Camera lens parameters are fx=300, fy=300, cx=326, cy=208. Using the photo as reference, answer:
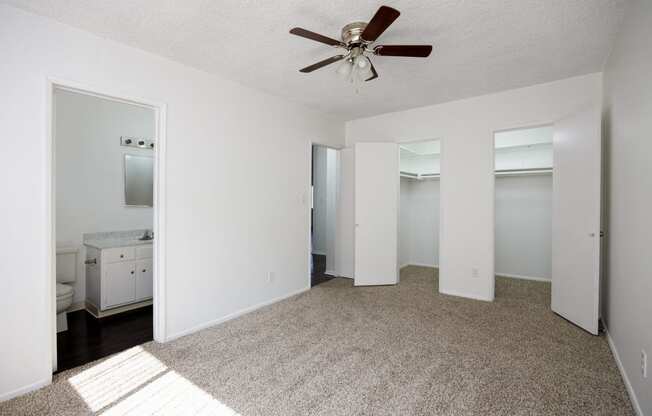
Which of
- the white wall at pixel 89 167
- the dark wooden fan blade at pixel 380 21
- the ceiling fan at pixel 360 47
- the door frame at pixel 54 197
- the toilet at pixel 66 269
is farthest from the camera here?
the white wall at pixel 89 167

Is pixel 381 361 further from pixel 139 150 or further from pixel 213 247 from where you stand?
pixel 139 150

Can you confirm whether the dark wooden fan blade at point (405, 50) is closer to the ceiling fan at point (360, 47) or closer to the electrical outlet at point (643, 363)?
the ceiling fan at point (360, 47)

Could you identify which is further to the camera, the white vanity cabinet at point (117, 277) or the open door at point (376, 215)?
the open door at point (376, 215)

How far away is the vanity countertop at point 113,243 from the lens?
3223 millimetres

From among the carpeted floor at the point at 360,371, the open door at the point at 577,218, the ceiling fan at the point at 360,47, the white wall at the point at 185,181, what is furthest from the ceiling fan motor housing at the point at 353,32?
the carpeted floor at the point at 360,371

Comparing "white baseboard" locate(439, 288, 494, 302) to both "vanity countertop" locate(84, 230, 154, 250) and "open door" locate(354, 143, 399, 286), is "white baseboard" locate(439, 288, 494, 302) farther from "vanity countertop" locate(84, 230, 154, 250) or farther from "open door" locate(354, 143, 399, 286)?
"vanity countertop" locate(84, 230, 154, 250)

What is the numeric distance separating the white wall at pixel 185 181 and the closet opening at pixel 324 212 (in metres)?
0.82

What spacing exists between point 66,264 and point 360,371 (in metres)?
3.27

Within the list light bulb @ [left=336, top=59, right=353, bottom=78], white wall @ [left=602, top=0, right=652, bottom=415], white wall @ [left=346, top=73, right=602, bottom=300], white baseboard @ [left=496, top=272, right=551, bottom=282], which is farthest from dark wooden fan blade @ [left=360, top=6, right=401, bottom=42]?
white baseboard @ [left=496, top=272, right=551, bottom=282]

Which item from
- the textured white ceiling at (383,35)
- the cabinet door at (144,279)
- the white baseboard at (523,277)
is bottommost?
the white baseboard at (523,277)

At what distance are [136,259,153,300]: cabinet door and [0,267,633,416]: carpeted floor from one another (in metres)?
1.10

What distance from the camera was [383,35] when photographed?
2244 mm

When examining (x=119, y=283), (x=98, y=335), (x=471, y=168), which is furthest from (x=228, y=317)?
(x=471, y=168)

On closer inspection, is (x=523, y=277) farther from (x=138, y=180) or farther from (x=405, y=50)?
(x=138, y=180)
